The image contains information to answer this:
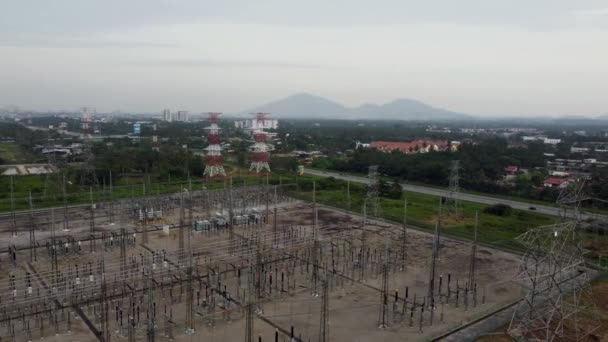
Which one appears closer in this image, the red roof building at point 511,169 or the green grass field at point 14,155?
the red roof building at point 511,169

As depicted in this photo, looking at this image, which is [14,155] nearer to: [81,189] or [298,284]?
[81,189]

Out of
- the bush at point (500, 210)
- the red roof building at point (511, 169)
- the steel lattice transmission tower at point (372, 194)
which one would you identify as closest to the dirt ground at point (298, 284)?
the steel lattice transmission tower at point (372, 194)

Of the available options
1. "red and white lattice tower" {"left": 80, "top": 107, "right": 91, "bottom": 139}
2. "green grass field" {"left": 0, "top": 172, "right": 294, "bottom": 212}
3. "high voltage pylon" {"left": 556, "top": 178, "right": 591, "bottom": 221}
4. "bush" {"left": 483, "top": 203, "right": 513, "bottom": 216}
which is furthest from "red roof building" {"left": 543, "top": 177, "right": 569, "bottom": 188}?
"red and white lattice tower" {"left": 80, "top": 107, "right": 91, "bottom": 139}

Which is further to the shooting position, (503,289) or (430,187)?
(430,187)

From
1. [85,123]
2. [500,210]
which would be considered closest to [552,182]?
[500,210]

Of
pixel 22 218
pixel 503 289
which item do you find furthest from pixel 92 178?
pixel 503 289

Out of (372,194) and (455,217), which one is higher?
(372,194)

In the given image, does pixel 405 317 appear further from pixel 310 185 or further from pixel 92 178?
pixel 92 178

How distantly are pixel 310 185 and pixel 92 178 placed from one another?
17.3 m

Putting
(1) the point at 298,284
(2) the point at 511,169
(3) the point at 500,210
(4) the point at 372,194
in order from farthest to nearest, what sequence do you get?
(2) the point at 511,169, (3) the point at 500,210, (4) the point at 372,194, (1) the point at 298,284

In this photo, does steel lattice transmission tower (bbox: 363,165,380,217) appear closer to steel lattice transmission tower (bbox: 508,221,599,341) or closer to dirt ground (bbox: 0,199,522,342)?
dirt ground (bbox: 0,199,522,342)

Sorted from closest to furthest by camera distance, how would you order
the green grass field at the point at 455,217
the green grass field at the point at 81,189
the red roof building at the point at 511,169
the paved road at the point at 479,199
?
the green grass field at the point at 455,217
the green grass field at the point at 81,189
the paved road at the point at 479,199
the red roof building at the point at 511,169

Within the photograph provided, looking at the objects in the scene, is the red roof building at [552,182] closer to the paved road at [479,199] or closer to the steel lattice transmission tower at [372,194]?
the paved road at [479,199]

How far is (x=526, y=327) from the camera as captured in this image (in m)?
13.0
